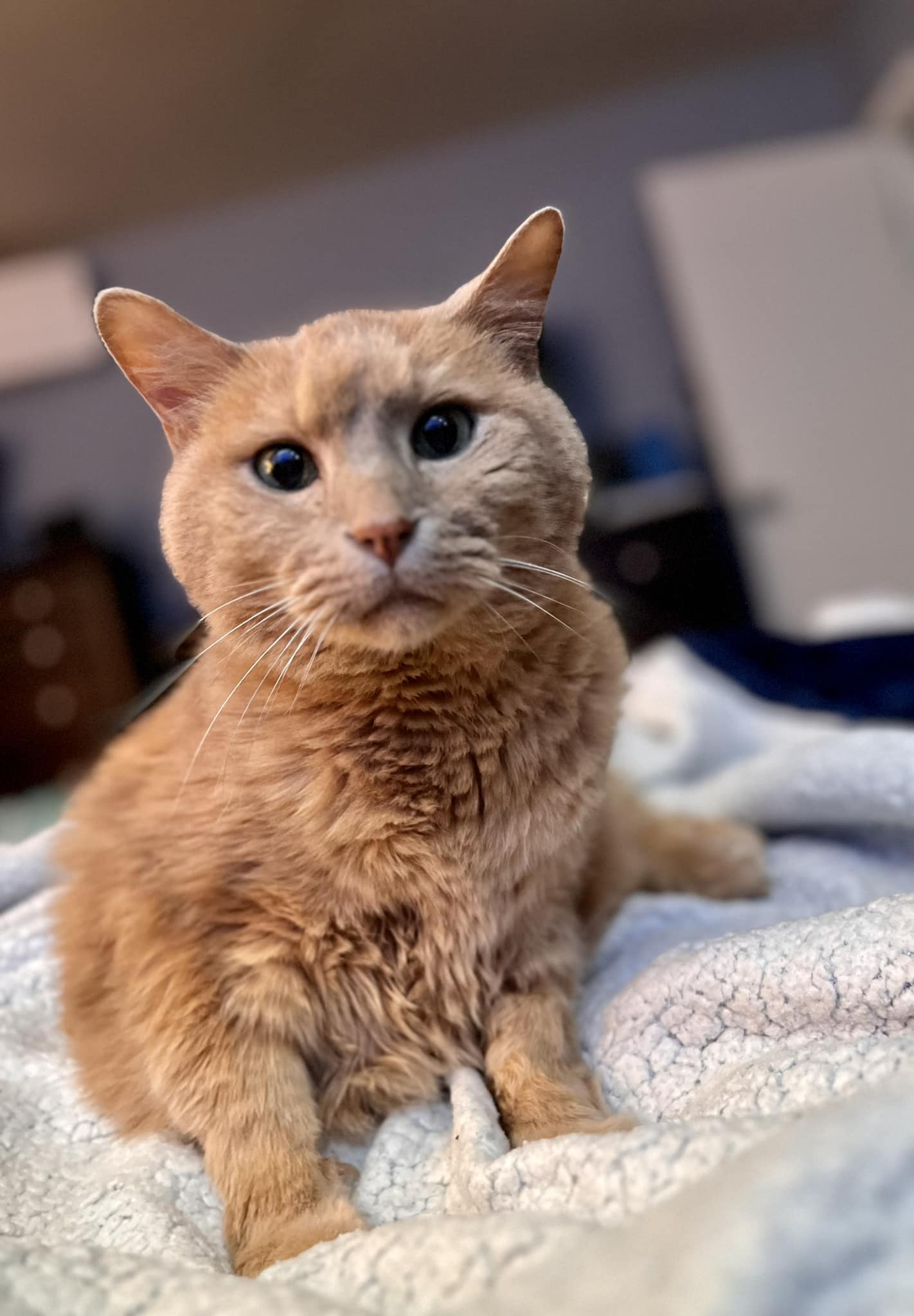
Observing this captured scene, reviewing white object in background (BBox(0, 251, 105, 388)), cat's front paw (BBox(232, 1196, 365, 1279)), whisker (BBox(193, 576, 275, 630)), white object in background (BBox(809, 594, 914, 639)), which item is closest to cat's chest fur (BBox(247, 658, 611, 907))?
whisker (BBox(193, 576, 275, 630))

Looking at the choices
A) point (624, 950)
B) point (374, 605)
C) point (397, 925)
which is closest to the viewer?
point (374, 605)

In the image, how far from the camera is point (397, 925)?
0.73 meters

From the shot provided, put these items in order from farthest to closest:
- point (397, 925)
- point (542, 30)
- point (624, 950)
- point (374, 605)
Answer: point (542, 30)
point (624, 950)
point (397, 925)
point (374, 605)

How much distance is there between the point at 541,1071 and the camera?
2.37ft

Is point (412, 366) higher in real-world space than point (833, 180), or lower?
lower

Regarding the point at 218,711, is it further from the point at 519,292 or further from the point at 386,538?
the point at 519,292

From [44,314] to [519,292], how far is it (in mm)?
614

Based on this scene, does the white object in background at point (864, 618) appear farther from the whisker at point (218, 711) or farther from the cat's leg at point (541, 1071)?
the whisker at point (218, 711)

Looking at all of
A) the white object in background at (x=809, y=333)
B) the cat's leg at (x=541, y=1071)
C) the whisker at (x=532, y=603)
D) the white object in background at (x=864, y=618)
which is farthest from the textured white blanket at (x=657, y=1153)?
the white object in background at (x=809, y=333)

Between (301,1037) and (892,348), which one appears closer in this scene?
(301,1037)

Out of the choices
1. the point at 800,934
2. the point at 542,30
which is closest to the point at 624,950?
the point at 800,934

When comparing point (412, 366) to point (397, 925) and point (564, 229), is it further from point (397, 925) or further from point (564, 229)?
point (397, 925)

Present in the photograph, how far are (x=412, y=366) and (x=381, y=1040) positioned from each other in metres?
0.56

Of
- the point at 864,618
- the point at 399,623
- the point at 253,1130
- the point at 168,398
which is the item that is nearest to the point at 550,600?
the point at 399,623
